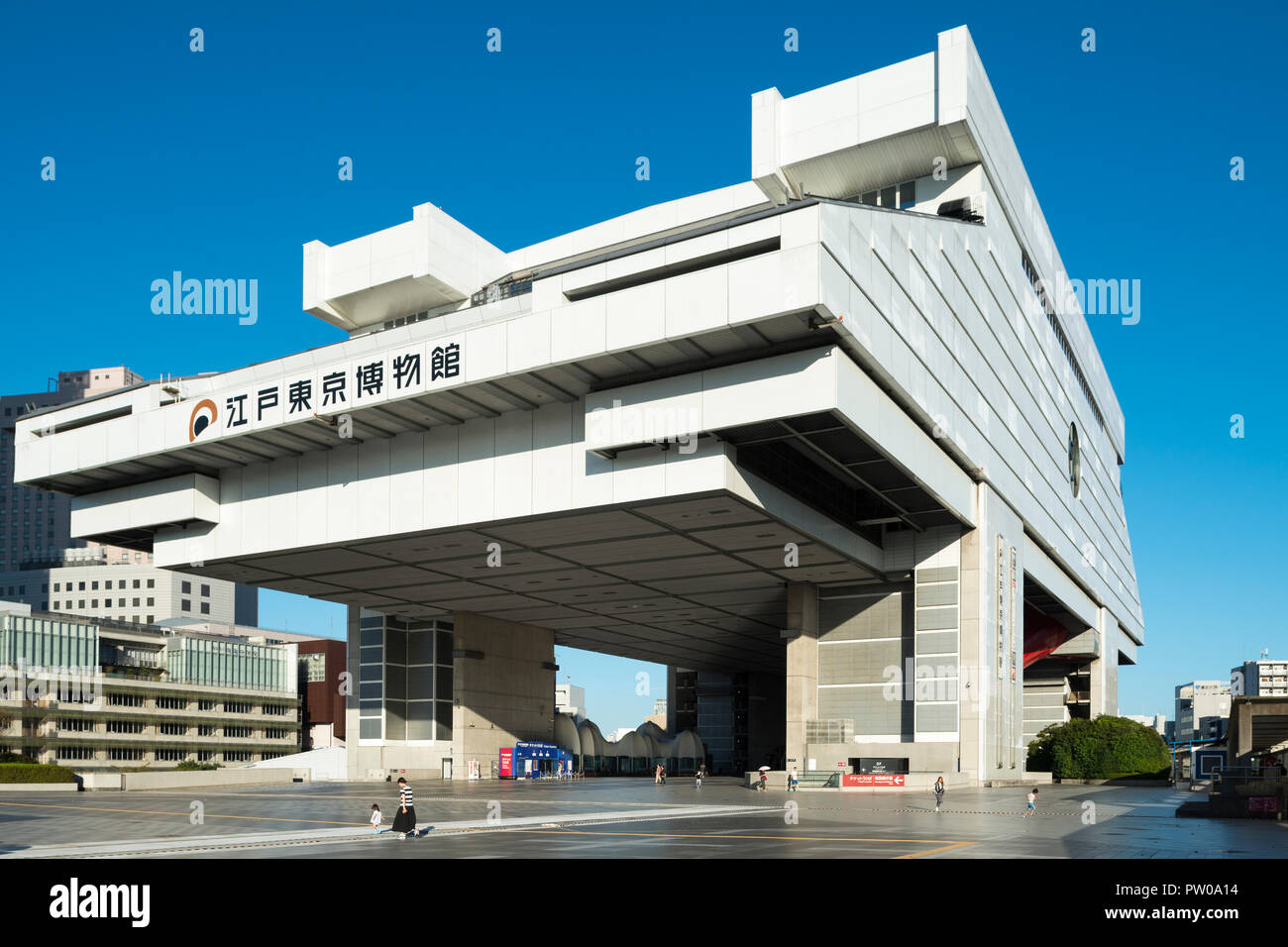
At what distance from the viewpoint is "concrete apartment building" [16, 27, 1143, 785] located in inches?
1769

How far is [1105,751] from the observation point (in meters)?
83.6

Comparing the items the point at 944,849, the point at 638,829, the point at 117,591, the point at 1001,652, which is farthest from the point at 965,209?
the point at 117,591

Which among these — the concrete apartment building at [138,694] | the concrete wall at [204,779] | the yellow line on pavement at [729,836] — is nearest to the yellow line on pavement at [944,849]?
the yellow line on pavement at [729,836]

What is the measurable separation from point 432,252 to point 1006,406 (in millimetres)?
35640

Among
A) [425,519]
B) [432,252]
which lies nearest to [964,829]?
[425,519]

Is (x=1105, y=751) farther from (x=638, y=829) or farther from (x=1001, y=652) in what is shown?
(x=638, y=829)

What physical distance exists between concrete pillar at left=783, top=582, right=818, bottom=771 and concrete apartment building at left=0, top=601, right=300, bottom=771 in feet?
212

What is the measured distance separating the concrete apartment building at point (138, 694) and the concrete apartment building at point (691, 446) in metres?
35.9

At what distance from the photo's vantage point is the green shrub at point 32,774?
6322cm

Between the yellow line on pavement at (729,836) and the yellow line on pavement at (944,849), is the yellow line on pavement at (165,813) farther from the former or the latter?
the yellow line on pavement at (944,849)

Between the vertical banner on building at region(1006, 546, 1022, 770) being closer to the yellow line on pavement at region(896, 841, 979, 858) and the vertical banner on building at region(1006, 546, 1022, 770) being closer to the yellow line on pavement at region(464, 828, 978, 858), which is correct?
the yellow line on pavement at region(464, 828, 978, 858)

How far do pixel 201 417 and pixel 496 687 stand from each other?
32250mm

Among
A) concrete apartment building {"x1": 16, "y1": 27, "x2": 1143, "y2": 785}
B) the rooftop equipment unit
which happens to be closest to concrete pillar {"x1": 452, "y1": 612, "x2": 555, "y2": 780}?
concrete apartment building {"x1": 16, "y1": 27, "x2": 1143, "y2": 785}
